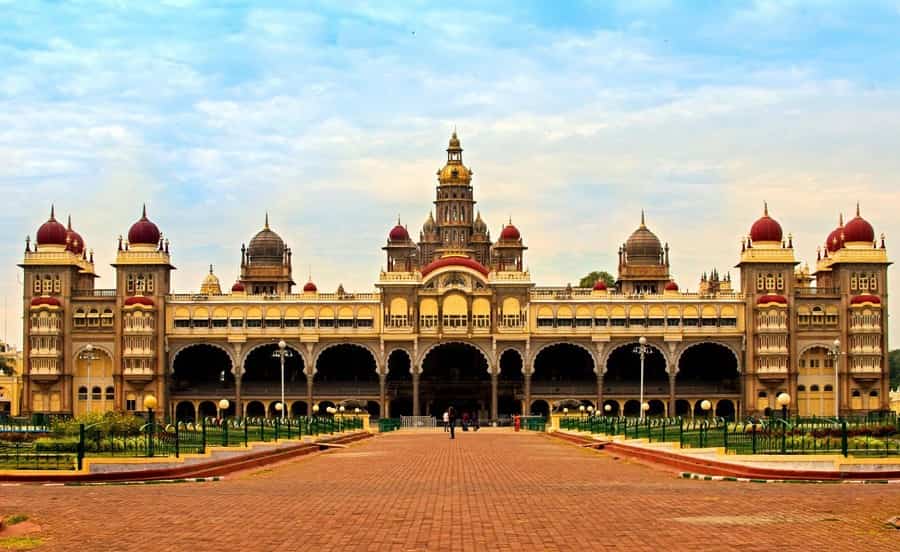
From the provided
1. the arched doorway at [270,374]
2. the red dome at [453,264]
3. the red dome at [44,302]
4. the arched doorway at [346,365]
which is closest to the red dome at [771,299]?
the red dome at [453,264]

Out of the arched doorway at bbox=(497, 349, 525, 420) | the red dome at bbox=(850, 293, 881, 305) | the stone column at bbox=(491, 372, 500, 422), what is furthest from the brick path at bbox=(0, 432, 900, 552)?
the arched doorway at bbox=(497, 349, 525, 420)

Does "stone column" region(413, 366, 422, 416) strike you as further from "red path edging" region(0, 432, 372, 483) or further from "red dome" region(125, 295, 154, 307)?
"red path edging" region(0, 432, 372, 483)

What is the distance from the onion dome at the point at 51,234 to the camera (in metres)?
118

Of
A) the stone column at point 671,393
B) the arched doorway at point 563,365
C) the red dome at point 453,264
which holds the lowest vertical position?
the stone column at point 671,393

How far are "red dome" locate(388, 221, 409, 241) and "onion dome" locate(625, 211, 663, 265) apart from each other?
882 inches

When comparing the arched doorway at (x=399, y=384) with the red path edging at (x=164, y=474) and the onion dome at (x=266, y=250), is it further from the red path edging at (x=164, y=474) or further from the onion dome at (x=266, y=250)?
the red path edging at (x=164, y=474)

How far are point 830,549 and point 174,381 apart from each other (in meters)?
103

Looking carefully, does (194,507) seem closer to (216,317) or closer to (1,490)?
(1,490)

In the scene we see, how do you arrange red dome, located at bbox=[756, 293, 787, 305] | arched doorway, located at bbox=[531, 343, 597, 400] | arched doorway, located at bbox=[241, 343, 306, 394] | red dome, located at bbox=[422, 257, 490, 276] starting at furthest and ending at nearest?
1. arched doorway, located at bbox=[531, 343, 597, 400]
2. red dome, located at bbox=[422, 257, 490, 276]
3. arched doorway, located at bbox=[241, 343, 306, 394]
4. red dome, located at bbox=[756, 293, 787, 305]

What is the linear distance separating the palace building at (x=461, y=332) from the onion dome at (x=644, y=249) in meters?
20.1

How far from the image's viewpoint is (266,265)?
139m

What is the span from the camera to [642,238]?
140 meters

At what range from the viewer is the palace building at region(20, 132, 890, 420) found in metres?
114

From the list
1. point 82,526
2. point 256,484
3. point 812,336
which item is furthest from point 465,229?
point 82,526
